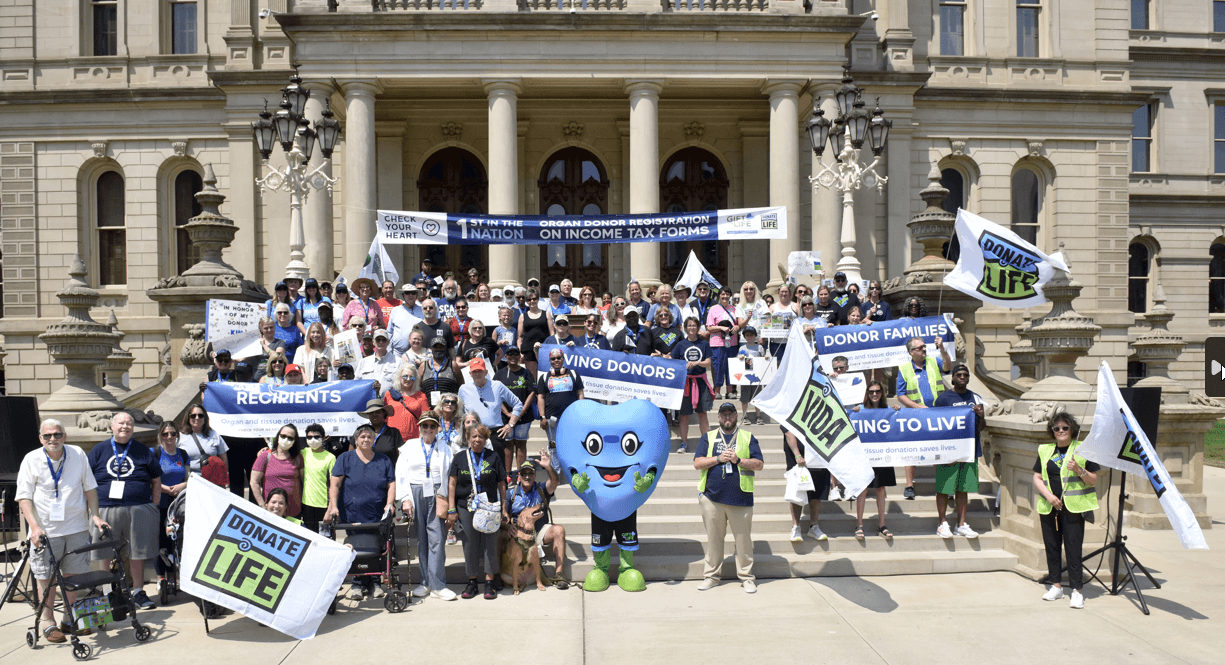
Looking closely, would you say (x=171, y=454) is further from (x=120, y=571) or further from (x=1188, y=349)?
(x=1188, y=349)

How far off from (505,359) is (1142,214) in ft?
106

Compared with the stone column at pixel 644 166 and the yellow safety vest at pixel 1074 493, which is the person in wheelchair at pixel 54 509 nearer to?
the yellow safety vest at pixel 1074 493

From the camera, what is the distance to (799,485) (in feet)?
33.0

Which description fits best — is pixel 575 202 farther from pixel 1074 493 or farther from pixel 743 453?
pixel 1074 493

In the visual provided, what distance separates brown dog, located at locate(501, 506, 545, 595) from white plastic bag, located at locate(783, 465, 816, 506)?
9.81ft

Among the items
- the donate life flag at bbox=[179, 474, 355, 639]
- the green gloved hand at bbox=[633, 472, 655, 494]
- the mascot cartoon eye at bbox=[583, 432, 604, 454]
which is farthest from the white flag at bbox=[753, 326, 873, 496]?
the donate life flag at bbox=[179, 474, 355, 639]

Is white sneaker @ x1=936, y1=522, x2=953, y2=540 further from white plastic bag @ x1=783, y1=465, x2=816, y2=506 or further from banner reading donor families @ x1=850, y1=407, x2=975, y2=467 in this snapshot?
white plastic bag @ x1=783, y1=465, x2=816, y2=506

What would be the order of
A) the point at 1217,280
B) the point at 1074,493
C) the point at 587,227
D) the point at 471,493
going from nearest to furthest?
the point at 1074,493
the point at 471,493
the point at 587,227
the point at 1217,280

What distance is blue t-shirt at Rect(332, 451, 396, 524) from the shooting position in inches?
361

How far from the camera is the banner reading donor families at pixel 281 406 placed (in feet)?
34.7

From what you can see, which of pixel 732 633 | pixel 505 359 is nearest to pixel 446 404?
pixel 505 359

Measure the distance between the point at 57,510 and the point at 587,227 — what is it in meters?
11.3

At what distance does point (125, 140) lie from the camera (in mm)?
25391

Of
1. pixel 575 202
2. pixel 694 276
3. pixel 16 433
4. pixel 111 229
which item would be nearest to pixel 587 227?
pixel 694 276
